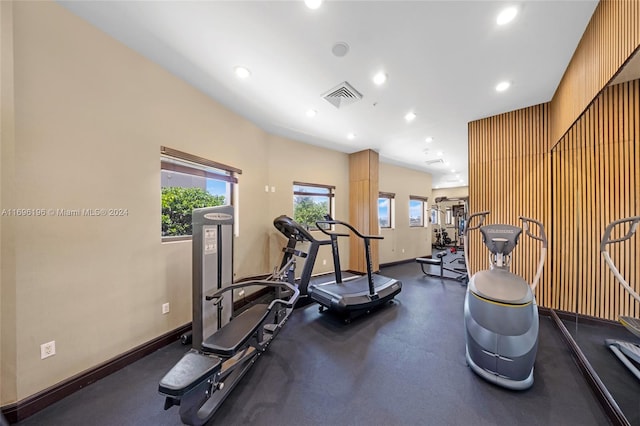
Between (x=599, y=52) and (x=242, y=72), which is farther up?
(x=242, y=72)

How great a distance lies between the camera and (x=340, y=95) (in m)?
3.06

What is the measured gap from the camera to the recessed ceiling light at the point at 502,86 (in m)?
2.82

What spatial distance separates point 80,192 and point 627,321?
4.93 meters

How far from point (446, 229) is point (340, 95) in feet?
34.0

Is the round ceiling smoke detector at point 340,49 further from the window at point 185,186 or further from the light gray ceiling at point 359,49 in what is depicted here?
the window at point 185,186

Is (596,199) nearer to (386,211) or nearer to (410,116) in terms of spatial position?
(410,116)

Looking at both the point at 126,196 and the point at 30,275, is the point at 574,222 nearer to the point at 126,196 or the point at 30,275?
the point at 126,196

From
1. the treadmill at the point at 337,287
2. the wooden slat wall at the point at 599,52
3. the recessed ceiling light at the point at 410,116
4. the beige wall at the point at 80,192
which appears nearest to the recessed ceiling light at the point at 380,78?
the recessed ceiling light at the point at 410,116

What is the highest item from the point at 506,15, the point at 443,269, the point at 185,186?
the point at 506,15

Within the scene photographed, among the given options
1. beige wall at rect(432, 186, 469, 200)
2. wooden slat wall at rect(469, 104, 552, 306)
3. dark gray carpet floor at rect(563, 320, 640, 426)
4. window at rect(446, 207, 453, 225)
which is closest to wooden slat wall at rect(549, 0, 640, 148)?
wooden slat wall at rect(469, 104, 552, 306)

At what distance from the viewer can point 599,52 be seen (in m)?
1.79

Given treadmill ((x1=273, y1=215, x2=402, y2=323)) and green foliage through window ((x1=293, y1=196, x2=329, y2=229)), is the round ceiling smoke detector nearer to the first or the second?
treadmill ((x1=273, y1=215, x2=402, y2=323))

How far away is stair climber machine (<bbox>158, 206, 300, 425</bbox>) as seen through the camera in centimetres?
139

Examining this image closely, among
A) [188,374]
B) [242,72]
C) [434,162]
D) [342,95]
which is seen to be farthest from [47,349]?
[434,162]
